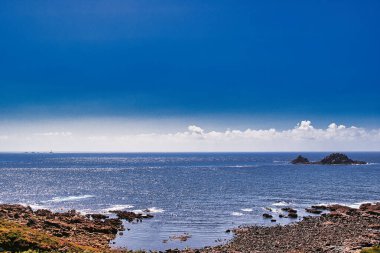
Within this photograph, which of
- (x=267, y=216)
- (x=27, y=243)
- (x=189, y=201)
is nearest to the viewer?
(x=27, y=243)

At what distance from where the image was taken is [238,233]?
63188mm

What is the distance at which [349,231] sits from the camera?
63.1m

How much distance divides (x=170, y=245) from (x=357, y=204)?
2430 inches

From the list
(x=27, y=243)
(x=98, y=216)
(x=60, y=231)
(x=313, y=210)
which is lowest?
(x=98, y=216)

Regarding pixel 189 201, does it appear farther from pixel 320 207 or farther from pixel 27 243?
pixel 27 243

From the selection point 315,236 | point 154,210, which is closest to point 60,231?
point 154,210

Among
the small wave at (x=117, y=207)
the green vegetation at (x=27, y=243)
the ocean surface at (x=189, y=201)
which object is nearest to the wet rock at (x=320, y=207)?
the ocean surface at (x=189, y=201)

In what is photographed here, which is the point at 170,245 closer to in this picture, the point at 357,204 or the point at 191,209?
the point at 191,209

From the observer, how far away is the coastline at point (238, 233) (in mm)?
46494

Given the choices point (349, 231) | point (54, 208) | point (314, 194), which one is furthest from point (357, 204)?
point (54, 208)

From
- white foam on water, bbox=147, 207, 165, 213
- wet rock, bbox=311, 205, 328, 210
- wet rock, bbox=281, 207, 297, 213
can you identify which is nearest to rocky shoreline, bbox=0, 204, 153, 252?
white foam on water, bbox=147, 207, 165, 213

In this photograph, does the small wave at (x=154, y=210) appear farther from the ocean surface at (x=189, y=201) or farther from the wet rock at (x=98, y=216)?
the wet rock at (x=98, y=216)

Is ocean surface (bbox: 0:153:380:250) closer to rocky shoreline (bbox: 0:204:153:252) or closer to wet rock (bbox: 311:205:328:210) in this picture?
wet rock (bbox: 311:205:328:210)

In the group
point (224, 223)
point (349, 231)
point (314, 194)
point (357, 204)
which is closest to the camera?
point (349, 231)
